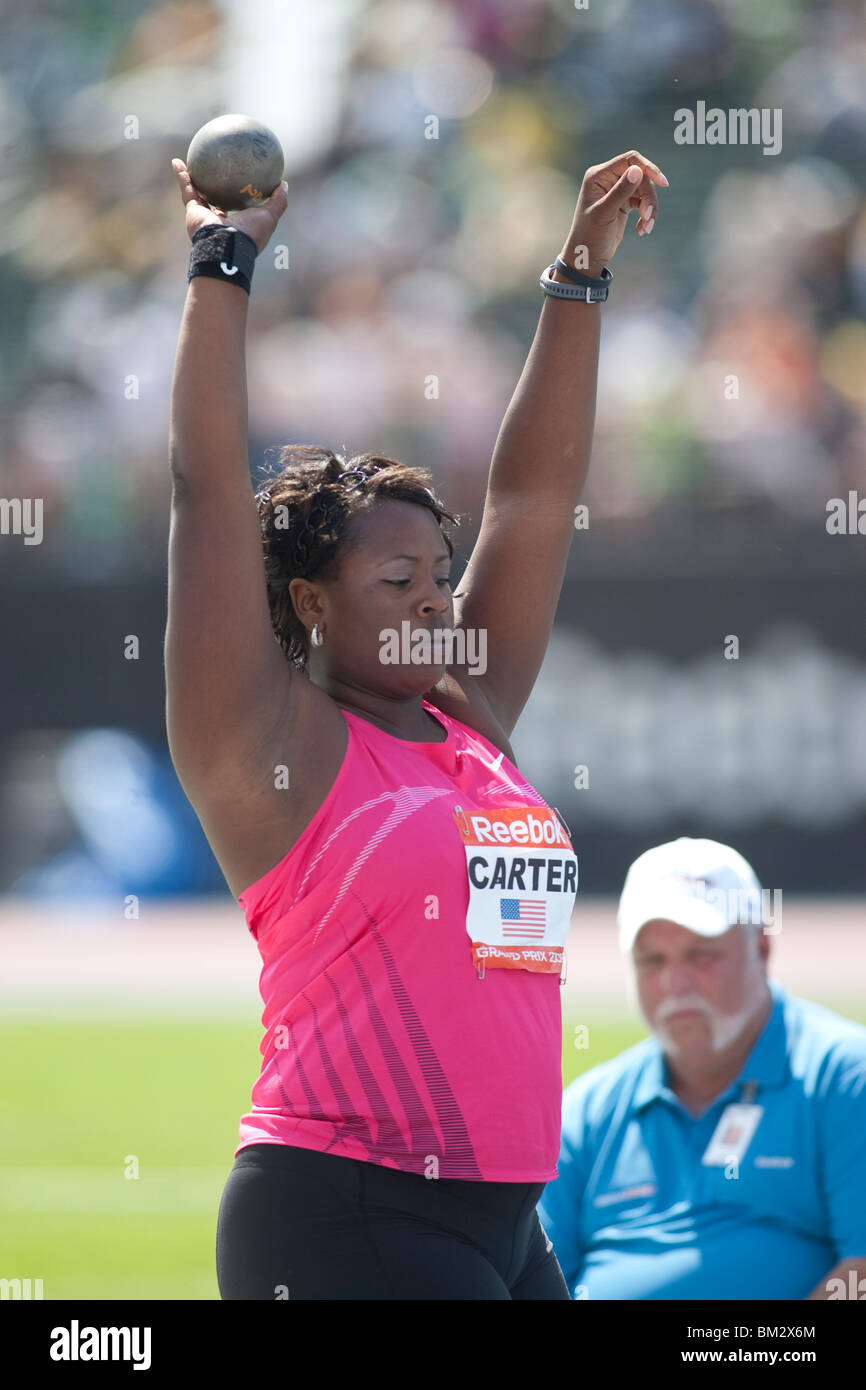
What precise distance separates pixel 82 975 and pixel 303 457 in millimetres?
8197

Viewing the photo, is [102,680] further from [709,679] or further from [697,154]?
[697,154]

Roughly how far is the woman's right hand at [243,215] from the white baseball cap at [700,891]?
140 cm

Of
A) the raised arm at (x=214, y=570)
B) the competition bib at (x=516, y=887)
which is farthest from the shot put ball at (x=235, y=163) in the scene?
the competition bib at (x=516, y=887)

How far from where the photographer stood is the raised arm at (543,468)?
2717 millimetres

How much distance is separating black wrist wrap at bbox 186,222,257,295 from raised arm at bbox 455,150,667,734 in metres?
0.67

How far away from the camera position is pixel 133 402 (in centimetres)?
1237

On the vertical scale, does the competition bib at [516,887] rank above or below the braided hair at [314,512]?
below

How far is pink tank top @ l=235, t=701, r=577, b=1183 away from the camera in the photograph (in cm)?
206

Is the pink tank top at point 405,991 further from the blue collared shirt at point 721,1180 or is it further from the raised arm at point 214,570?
the blue collared shirt at point 721,1180

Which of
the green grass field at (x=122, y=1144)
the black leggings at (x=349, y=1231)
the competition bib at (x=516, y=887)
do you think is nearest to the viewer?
the black leggings at (x=349, y=1231)

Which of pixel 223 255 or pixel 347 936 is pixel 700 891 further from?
pixel 223 255

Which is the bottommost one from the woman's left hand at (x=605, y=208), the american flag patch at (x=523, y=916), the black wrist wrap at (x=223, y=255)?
the american flag patch at (x=523, y=916)

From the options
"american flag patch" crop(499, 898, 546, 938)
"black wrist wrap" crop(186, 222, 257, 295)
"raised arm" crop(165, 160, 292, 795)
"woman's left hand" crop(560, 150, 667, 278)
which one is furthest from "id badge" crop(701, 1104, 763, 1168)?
"black wrist wrap" crop(186, 222, 257, 295)

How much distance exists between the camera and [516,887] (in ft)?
7.07
